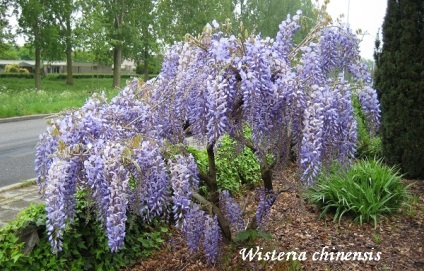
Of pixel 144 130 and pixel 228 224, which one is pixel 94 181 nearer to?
pixel 144 130

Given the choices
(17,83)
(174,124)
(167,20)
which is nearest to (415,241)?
(174,124)

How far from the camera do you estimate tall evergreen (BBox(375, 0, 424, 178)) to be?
6.22 meters

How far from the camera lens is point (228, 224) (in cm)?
383

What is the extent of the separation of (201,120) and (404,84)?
434 centimetres

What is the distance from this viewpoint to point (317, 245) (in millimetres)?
4270

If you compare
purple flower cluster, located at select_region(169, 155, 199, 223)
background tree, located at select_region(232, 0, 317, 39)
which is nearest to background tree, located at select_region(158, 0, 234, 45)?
background tree, located at select_region(232, 0, 317, 39)

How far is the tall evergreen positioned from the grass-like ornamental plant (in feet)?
4.38

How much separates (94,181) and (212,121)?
76 centimetres

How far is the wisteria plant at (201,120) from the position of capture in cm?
266

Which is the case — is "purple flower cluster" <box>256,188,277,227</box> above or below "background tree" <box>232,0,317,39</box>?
below

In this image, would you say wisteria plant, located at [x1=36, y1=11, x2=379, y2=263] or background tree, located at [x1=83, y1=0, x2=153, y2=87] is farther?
background tree, located at [x1=83, y1=0, x2=153, y2=87]

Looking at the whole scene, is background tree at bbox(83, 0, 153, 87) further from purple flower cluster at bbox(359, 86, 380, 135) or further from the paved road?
purple flower cluster at bbox(359, 86, 380, 135)

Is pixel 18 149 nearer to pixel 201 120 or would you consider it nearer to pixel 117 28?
pixel 201 120

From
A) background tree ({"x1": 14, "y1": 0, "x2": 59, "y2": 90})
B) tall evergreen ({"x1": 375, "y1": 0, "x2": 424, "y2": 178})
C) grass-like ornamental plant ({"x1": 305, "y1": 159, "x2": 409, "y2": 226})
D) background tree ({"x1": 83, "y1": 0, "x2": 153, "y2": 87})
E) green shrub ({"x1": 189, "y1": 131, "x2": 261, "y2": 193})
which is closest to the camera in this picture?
grass-like ornamental plant ({"x1": 305, "y1": 159, "x2": 409, "y2": 226})
